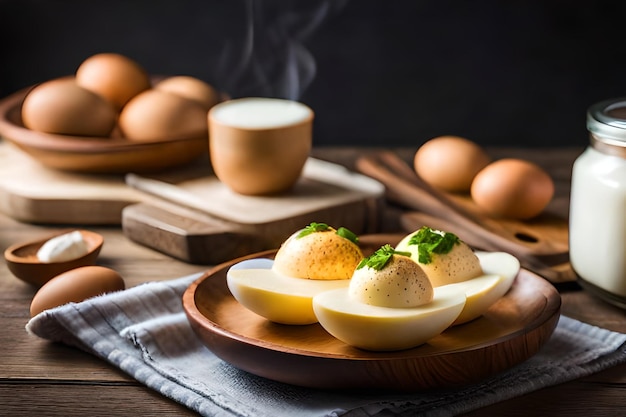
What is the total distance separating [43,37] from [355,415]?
169cm

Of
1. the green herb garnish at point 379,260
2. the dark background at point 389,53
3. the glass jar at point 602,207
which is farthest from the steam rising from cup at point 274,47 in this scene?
the green herb garnish at point 379,260

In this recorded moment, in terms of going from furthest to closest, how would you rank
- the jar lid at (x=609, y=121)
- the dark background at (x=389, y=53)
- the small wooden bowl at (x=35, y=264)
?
the dark background at (x=389, y=53) → the small wooden bowl at (x=35, y=264) → the jar lid at (x=609, y=121)

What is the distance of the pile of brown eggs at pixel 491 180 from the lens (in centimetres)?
173

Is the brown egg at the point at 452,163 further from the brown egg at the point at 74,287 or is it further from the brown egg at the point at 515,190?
the brown egg at the point at 74,287

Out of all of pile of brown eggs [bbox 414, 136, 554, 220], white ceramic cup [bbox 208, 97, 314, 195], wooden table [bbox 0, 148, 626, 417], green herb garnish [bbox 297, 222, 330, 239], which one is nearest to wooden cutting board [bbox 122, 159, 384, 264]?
white ceramic cup [bbox 208, 97, 314, 195]

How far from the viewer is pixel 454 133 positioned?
253 cm

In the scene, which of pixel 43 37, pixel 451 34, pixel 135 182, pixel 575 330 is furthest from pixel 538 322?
pixel 43 37

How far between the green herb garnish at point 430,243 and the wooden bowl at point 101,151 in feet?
2.44

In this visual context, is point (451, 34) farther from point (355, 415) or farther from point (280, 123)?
point (355, 415)

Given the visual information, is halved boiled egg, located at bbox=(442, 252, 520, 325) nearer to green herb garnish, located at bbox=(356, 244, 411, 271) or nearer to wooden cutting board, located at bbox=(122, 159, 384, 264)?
green herb garnish, located at bbox=(356, 244, 411, 271)

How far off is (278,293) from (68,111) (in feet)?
2.77

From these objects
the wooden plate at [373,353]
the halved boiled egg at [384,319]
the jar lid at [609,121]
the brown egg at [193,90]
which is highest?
the jar lid at [609,121]

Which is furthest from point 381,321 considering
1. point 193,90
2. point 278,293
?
point 193,90

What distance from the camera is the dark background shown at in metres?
2.36
